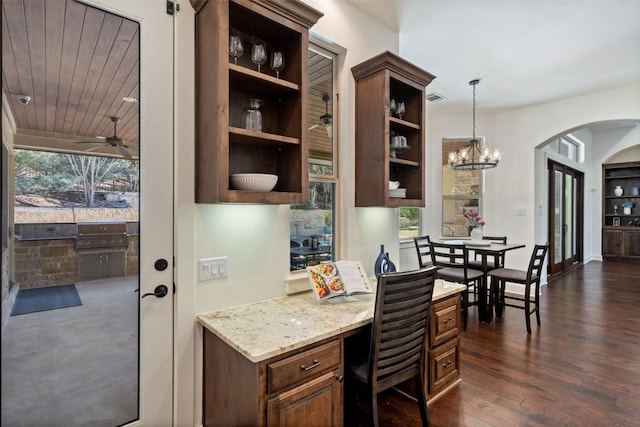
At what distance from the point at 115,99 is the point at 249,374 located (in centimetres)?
151

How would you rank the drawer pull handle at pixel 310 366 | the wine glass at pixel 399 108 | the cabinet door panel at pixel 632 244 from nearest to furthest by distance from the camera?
the drawer pull handle at pixel 310 366 < the wine glass at pixel 399 108 < the cabinet door panel at pixel 632 244

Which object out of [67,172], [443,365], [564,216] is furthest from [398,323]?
[564,216]

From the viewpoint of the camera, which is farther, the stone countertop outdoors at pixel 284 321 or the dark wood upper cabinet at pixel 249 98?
the dark wood upper cabinet at pixel 249 98

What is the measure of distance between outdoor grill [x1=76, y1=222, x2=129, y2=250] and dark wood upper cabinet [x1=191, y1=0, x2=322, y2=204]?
1.38 feet

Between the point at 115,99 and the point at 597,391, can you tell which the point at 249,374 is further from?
the point at 597,391

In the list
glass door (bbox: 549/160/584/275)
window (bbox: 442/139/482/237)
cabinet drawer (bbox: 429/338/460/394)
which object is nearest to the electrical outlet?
cabinet drawer (bbox: 429/338/460/394)

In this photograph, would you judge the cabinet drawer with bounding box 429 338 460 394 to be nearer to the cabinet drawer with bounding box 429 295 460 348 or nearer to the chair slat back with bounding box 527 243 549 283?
the cabinet drawer with bounding box 429 295 460 348

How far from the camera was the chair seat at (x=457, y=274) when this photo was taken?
4.13 m

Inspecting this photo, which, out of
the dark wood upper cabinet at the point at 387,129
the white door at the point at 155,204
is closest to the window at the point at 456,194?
the dark wood upper cabinet at the point at 387,129

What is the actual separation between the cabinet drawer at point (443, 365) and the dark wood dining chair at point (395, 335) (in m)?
0.36

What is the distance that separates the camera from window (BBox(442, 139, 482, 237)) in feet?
19.4

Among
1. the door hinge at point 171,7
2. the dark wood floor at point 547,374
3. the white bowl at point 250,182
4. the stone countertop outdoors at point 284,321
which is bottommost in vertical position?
the dark wood floor at point 547,374

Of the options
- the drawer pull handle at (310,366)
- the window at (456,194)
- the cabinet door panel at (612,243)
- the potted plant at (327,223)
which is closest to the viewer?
the drawer pull handle at (310,366)

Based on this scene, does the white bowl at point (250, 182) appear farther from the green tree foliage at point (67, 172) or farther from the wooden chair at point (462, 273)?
the wooden chair at point (462, 273)
